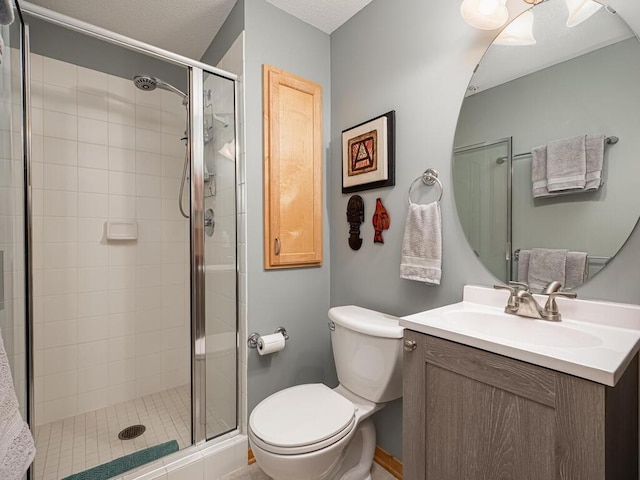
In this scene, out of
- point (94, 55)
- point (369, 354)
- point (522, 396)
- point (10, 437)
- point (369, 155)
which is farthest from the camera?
point (94, 55)

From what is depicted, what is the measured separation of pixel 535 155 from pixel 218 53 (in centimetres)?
185

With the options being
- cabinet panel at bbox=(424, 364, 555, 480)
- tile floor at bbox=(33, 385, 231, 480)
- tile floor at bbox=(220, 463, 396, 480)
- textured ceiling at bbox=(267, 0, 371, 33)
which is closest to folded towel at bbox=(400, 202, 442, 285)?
cabinet panel at bbox=(424, 364, 555, 480)

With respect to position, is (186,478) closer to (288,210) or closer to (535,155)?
(288,210)

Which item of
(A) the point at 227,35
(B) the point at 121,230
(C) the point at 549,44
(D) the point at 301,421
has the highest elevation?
(A) the point at 227,35

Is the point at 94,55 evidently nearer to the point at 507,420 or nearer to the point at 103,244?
the point at 103,244

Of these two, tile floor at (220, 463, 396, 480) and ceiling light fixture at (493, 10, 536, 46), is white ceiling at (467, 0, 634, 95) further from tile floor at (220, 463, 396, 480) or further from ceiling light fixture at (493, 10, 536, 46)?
tile floor at (220, 463, 396, 480)

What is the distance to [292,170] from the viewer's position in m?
1.77

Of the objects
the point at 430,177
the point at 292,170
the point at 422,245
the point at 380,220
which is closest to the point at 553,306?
the point at 422,245

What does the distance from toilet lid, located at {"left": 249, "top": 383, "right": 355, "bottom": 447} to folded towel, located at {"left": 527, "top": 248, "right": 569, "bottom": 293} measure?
2.84 feet

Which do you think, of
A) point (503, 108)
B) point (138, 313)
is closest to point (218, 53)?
point (503, 108)

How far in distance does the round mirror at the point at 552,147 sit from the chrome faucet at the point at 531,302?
1.6 inches

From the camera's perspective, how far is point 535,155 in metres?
1.10

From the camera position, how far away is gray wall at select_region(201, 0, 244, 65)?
166cm

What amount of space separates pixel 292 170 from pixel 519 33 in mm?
1147
